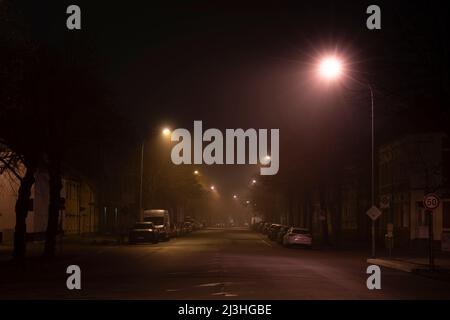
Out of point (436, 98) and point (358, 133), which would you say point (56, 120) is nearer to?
point (436, 98)

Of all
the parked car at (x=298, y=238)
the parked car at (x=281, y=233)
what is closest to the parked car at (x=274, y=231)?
the parked car at (x=281, y=233)

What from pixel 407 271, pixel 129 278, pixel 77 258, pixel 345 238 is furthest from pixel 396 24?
pixel 345 238

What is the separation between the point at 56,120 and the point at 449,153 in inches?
998

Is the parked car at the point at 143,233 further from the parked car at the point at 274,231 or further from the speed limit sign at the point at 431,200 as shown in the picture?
the speed limit sign at the point at 431,200

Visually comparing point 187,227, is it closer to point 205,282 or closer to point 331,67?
point 331,67

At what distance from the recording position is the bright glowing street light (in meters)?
31.5

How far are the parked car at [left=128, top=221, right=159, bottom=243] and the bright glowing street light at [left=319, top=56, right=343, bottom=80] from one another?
29684 mm

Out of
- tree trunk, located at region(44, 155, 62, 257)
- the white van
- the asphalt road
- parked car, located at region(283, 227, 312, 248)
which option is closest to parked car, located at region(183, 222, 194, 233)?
the white van

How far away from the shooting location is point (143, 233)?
193 feet

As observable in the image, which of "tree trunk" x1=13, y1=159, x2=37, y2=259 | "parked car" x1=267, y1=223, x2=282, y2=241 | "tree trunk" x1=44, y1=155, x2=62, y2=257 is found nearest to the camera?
"tree trunk" x1=13, y1=159, x2=37, y2=259

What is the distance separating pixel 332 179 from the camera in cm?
6325

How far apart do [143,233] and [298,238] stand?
12.1 metres

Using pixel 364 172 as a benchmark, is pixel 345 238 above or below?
below

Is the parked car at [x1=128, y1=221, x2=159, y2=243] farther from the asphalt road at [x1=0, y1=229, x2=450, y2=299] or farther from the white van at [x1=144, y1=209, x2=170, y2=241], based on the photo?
the asphalt road at [x1=0, y1=229, x2=450, y2=299]
